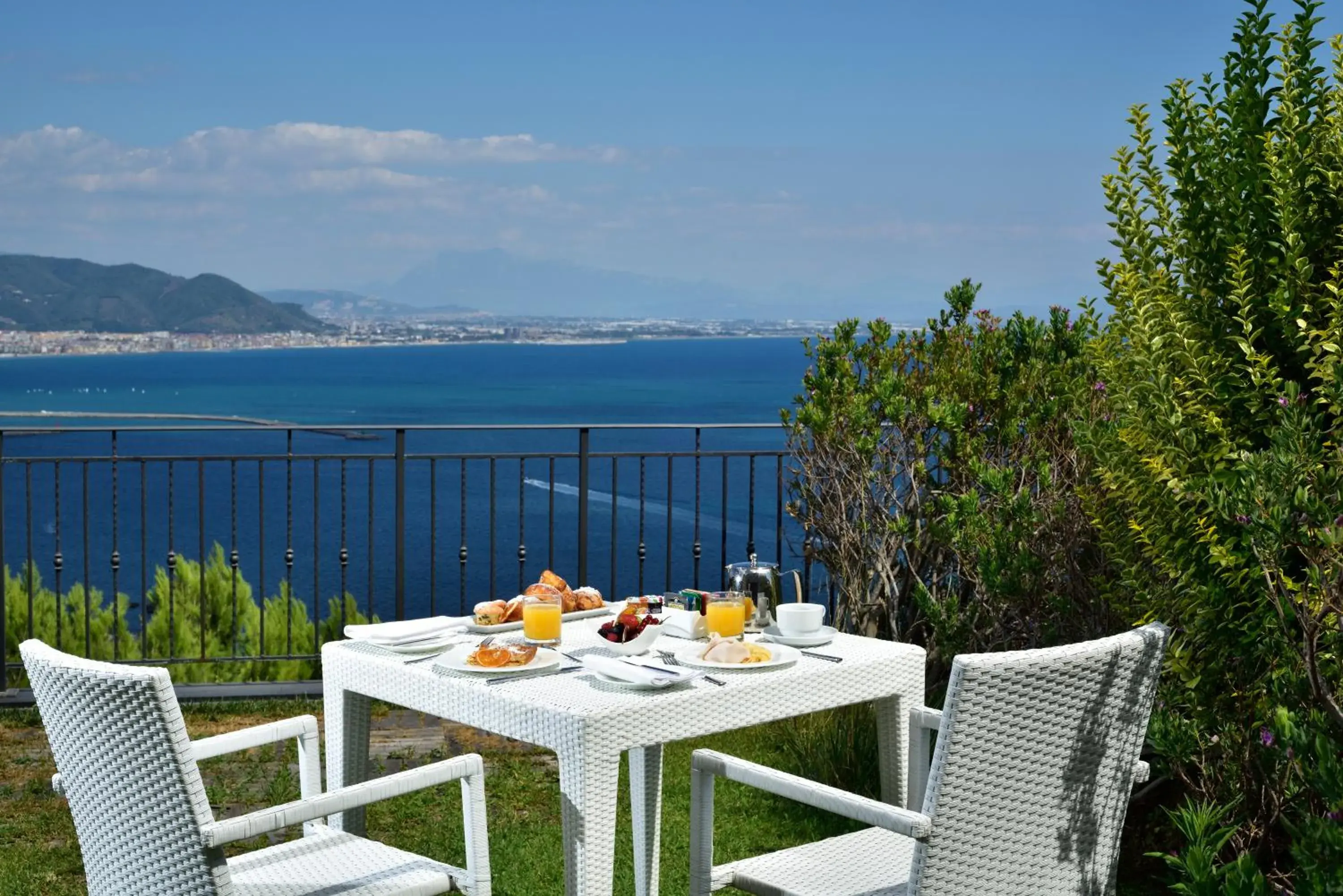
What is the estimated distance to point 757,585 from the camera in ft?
10.8

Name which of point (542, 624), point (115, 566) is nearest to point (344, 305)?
point (115, 566)

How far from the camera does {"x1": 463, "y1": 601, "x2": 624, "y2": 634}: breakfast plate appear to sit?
3.15 meters

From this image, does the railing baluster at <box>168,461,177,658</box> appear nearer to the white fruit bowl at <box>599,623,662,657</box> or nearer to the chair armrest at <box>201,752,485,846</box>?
the white fruit bowl at <box>599,623,662,657</box>

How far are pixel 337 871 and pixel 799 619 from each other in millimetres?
1159

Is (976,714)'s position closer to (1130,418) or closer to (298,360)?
(1130,418)

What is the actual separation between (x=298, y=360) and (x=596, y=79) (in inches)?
1205

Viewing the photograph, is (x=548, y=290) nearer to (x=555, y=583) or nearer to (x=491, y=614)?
(x=555, y=583)

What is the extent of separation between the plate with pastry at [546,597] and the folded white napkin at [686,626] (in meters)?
0.25

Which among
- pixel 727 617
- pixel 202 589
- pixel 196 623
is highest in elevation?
pixel 727 617

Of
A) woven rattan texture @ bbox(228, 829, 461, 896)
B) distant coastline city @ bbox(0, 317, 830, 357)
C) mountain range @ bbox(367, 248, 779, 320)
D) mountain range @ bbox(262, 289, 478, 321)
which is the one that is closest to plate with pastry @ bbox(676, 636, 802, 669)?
woven rattan texture @ bbox(228, 829, 461, 896)

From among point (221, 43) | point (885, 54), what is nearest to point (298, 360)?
point (221, 43)

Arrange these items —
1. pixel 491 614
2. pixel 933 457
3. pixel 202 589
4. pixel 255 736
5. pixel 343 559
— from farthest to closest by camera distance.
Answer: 1. pixel 202 589
2. pixel 343 559
3. pixel 933 457
4. pixel 491 614
5. pixel 255 736

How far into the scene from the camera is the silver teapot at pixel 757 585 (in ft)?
10.7

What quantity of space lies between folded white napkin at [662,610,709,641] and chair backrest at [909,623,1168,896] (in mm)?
970
